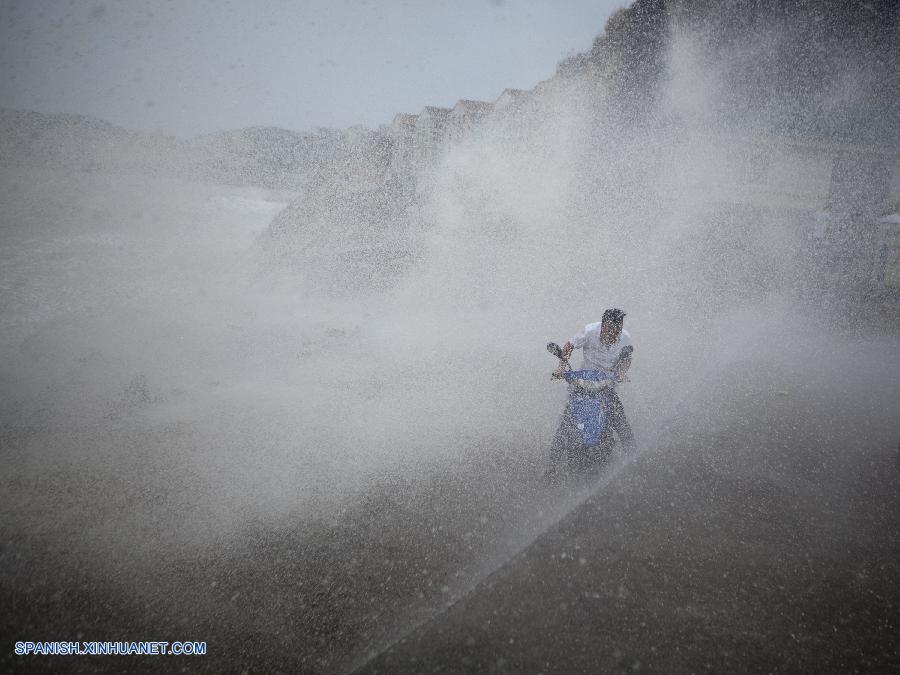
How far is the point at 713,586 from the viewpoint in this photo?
2623 mm

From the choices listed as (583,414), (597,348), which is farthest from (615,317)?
(583,414)

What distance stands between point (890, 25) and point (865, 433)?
1271 cm

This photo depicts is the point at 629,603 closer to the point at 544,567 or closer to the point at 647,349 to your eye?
the point at 544,567

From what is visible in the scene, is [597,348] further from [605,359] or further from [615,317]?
[615,317]

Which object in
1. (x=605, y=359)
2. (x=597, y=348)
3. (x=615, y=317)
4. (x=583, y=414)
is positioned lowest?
(x=583, y=414)

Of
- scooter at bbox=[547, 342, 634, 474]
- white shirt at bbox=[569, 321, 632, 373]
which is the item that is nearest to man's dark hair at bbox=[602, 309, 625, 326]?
white shirt at bbox=[569, 321, 632, 373]

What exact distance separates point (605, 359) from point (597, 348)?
13cm

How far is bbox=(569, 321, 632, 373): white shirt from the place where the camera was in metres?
3.65

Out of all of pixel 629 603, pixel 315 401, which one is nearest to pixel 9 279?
pixel 315 401

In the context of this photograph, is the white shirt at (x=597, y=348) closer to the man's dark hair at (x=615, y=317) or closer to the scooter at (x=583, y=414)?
the scooter at (x=583, y=414)

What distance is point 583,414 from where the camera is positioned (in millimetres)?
3568

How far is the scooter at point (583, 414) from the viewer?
3.50 metres

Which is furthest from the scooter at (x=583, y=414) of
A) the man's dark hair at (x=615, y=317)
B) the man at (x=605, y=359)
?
the man's dark hair at (x=615, y=317)

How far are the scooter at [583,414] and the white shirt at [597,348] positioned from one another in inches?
2.8
